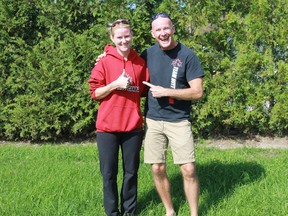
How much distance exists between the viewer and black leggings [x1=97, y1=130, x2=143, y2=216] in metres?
3.77

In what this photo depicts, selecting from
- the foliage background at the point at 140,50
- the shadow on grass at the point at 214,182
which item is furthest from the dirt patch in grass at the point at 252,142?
the shadow on grass at the point at 214,182

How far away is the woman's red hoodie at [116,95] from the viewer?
3.70 metres

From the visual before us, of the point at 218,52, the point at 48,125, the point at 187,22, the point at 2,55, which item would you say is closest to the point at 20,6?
the point at 2,55

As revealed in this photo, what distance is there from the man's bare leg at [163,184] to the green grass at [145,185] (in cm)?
14

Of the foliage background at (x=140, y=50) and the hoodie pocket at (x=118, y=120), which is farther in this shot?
the foliage background at (x=140, y=50)

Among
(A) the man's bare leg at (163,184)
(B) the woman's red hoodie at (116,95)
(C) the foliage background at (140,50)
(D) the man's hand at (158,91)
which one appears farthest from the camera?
(C) the foliage background at (140,50)

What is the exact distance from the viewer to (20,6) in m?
7.35

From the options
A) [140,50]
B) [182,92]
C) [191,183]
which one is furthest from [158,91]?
[140,50]

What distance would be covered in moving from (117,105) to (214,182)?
1.88 meters

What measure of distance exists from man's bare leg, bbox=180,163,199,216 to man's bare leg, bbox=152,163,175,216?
257 mm

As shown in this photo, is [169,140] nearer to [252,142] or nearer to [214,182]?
[214,182]

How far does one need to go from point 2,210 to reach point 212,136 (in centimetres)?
454

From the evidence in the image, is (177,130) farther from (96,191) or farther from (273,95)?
(273,95)

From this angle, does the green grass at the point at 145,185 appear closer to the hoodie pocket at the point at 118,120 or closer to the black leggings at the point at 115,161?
the black leggings at the point at 115,161
